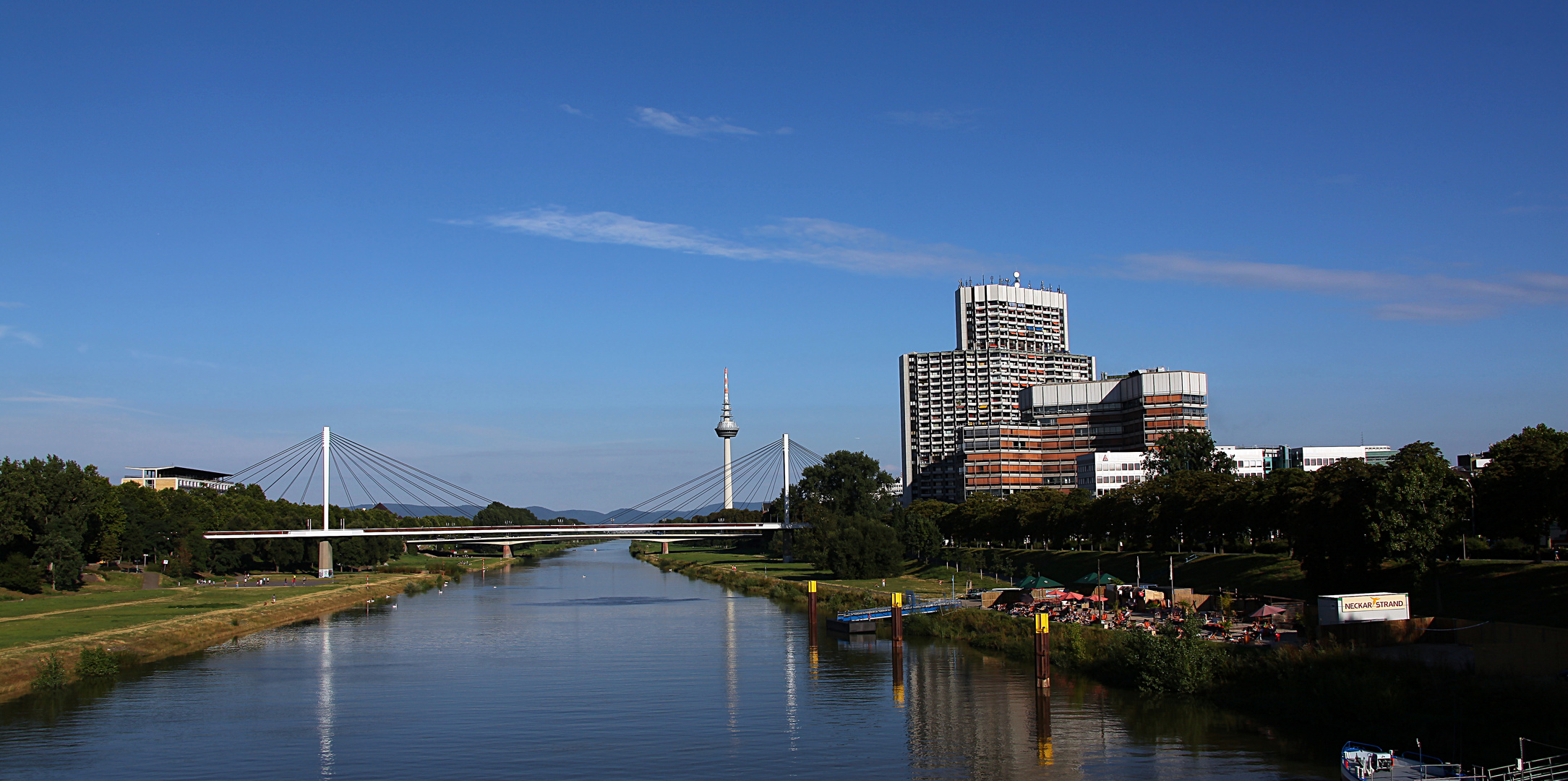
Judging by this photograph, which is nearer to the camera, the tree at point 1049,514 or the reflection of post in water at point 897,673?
the reflection of post in water at point 897,673

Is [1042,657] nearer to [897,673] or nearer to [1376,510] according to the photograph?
[897,673]

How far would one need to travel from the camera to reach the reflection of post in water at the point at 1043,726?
30.1 meters

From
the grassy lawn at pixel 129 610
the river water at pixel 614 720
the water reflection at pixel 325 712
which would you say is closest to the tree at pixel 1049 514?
the river water at pixel 614 720

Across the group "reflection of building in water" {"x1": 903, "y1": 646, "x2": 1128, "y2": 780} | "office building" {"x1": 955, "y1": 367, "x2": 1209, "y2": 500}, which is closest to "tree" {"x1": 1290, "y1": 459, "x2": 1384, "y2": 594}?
"reflection of building in water" {"x1": 903, "y1": 646, "x2": 1128, "y2": 780}

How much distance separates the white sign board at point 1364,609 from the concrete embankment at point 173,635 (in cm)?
4360

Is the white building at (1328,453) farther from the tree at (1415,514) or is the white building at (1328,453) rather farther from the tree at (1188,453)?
the tree at (1415,514)

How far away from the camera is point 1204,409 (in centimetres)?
16025

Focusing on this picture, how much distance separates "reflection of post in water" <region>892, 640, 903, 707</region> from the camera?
39.3m

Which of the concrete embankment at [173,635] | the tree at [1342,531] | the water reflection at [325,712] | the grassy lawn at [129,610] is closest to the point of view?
the water reflection at [325,712]

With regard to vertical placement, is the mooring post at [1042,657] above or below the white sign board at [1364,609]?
below

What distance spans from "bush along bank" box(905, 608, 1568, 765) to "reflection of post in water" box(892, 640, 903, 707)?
234 inches

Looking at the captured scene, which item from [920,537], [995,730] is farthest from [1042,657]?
[920,537]

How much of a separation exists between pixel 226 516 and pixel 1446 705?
110014 millimetres

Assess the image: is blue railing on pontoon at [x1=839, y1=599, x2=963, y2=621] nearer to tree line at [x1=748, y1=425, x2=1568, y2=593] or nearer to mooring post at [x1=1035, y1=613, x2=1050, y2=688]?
tree line at [x1=748, y1=425, x2=1568, y2=593]
